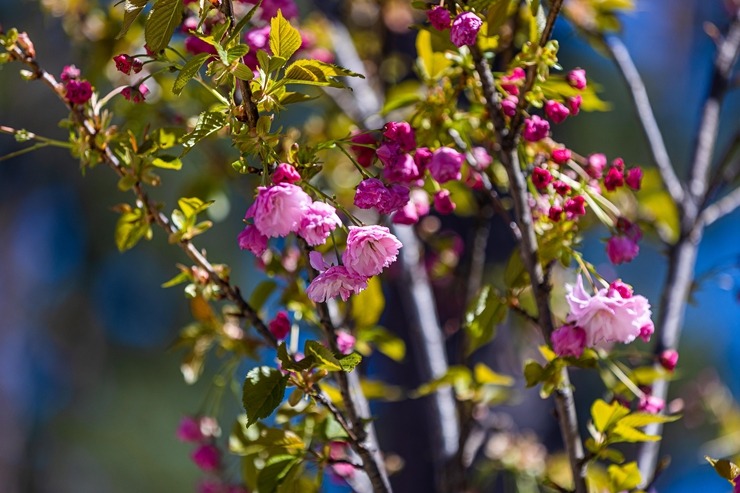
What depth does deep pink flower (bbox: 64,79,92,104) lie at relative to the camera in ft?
2.16

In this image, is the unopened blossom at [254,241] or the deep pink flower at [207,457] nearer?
the unopened blossom at [254,241]

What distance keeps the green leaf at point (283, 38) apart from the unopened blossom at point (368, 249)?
13 centimetres

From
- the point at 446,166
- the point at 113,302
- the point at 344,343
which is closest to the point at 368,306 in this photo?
the point at 344,343

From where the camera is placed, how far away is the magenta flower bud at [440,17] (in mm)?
641

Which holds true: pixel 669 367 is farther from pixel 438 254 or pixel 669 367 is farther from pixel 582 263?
pixel 438 254

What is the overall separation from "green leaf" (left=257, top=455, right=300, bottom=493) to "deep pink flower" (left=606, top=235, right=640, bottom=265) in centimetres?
30

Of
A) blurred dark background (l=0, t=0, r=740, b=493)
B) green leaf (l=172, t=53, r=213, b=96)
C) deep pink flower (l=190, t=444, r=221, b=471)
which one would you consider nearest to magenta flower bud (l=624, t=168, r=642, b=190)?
green leaf (l=172, t=53, r=213, b=96)

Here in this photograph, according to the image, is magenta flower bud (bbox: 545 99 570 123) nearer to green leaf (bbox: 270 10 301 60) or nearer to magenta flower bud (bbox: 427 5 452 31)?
magenta flower bud (bbox: 427 5 452 31)

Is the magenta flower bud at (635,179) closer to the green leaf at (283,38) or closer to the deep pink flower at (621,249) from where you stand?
the deep pink flower at (621,249)

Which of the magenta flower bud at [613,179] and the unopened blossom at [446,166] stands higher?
the unopened blossom at [446,166]

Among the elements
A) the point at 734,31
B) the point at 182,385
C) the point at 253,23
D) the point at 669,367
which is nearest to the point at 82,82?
the point at 253,23

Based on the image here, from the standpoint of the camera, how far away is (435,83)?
0.79 m

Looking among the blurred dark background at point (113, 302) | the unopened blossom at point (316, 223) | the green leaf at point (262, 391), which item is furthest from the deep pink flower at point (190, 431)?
the blurred dark background at point (113, 302)

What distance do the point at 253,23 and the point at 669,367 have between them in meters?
0.53
